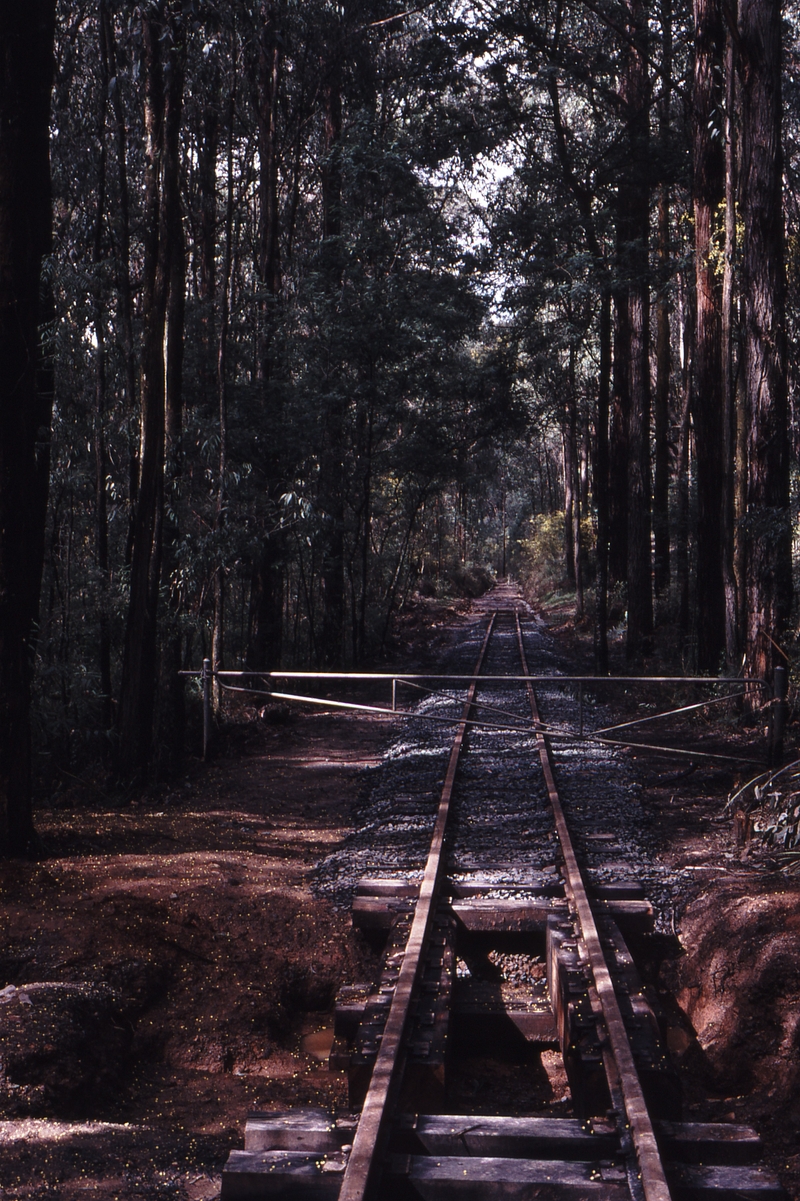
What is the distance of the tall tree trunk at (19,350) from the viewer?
6.93 metres

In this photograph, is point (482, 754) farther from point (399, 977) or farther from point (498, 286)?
point (498, 286)

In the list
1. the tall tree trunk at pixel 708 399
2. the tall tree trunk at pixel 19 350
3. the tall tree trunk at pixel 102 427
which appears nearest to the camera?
the tall tree trunk at pixel 19 350

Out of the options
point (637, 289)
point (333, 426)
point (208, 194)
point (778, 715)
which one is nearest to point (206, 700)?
point (778, 715)

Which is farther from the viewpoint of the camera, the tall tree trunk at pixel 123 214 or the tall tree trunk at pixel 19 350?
the tall tree trunk at pixel 123 214

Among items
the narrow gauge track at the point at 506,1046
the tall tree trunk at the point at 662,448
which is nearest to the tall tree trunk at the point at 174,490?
the narrow gauge track at the point at 506,1046

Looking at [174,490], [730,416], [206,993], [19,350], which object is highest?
[730,416]

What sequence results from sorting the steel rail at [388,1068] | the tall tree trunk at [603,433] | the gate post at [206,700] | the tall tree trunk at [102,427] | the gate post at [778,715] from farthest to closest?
the tall tree trunk at [603,433], the tall tree trunk at [102,427], the gate post at [206,700], the gate post at [778,715], the steel rail at [388,1068]

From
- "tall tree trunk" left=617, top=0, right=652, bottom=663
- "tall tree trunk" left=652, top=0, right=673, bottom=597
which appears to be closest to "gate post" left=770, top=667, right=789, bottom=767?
"tall tree trunk" left=617, top=0, right=652, bottom=663

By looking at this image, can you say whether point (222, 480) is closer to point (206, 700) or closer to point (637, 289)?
point (206, 700)

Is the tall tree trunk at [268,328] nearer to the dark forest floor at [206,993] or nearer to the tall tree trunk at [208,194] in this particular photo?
the tall tree trunk at [208,194]

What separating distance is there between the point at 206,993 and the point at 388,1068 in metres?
1.89

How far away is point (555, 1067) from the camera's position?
4918mm

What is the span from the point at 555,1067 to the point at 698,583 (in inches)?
510

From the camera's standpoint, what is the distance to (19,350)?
707 centimetres
